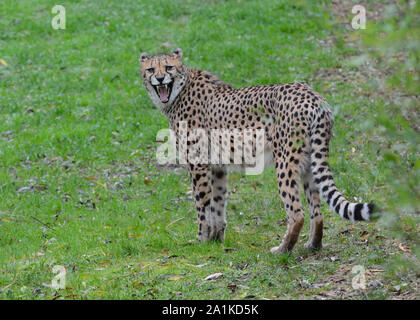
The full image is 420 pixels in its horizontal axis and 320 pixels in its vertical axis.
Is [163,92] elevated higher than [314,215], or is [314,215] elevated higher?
[163,92]

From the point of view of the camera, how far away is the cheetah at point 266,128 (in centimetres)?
603

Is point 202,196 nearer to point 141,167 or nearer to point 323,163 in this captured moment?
point 323,163

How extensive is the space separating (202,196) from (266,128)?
122 centimetres

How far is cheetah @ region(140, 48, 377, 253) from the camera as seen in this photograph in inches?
237

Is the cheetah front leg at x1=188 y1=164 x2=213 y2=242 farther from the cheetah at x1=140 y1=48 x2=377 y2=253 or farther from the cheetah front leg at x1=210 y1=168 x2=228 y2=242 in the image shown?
the cheetah front leg at x1=210 y1=168 x2=228 y2=242

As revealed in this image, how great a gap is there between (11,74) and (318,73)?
6.23 metres

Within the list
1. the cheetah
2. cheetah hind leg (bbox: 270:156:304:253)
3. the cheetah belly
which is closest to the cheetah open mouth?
the cheetah

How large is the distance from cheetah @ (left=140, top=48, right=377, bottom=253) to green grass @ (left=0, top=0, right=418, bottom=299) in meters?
0.41

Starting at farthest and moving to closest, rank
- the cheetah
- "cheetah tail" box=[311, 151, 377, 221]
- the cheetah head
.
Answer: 1. the cheetah head
2. the cheetah
3. "cheetah tail" box=[311, 151, 377, 221]

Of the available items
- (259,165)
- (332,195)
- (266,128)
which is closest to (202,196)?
(259,165)

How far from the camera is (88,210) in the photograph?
28.3 feet

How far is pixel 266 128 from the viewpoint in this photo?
6.55 m

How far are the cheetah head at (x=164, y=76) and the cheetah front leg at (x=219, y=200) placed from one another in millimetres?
1063

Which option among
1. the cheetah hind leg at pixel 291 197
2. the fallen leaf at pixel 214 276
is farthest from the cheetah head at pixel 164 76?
the fallen leaf at pixel 214 276
